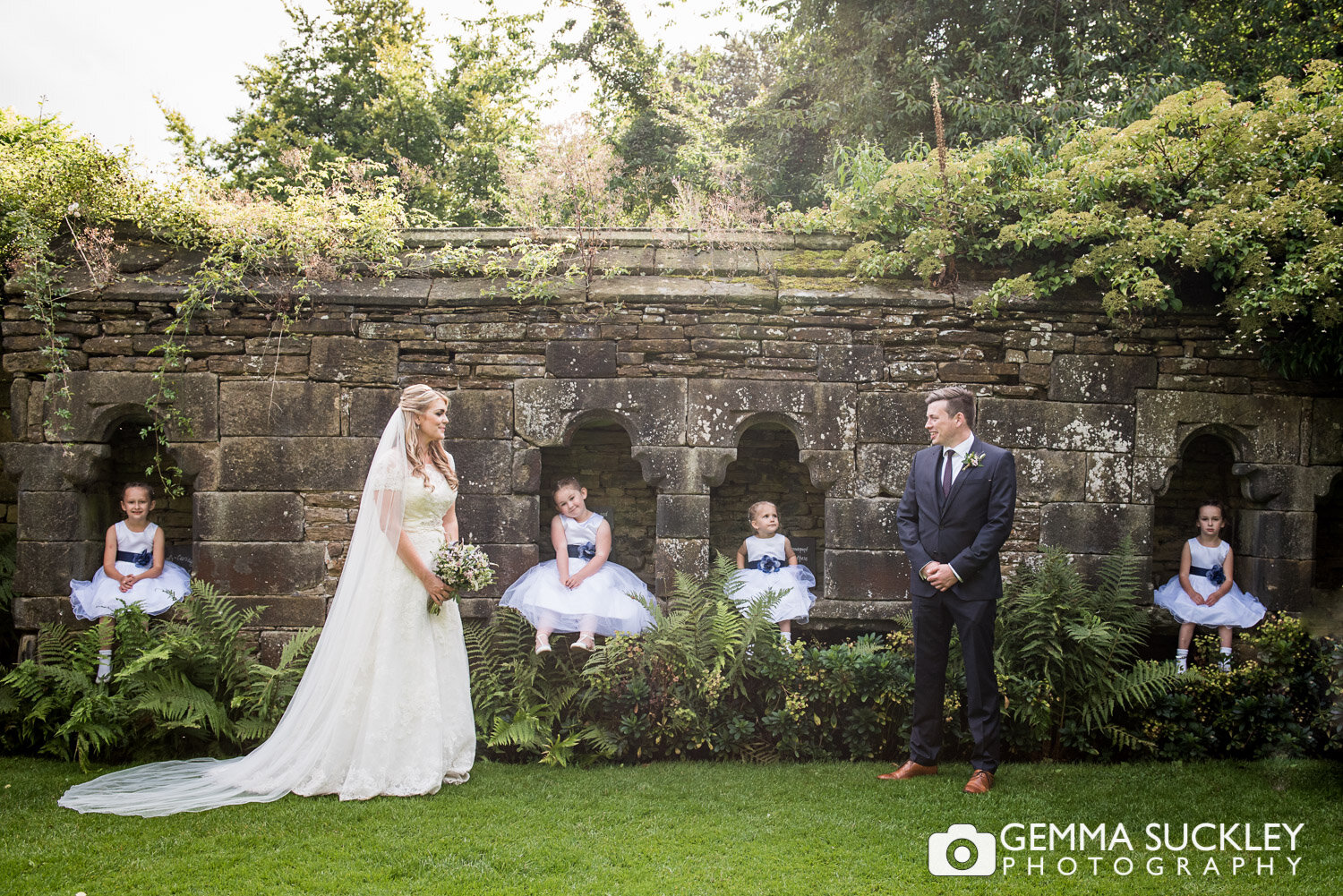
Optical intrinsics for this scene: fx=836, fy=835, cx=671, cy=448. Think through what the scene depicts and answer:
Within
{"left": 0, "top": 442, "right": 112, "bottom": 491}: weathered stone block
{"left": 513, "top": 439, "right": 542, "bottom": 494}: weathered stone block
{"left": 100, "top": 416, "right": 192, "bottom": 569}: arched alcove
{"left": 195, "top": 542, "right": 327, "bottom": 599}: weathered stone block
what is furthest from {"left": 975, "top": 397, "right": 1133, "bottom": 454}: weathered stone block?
{"left": 0, "top": 442, "right": 112, "bottom": 491}: weathered stone block

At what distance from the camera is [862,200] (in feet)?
22.0

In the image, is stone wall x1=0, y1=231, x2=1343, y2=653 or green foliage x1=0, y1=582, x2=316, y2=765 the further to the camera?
stone wall x1=0, y1=231, x2=1343, y2=653

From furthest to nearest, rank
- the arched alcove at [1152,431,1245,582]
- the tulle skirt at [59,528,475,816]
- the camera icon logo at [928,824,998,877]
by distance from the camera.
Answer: the arched alcove at [1152,431,1245,582] → the tulle skirt at [59,528,475,816] → the camera icon logo at [928,824,998,877]

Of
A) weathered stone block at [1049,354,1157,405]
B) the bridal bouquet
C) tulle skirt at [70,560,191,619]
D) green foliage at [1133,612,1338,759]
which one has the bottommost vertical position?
green foliage at [1133,612,1338,759]

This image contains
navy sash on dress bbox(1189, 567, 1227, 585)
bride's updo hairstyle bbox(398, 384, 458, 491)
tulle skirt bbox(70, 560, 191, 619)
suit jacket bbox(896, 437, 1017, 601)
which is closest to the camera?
suit jacket bbox(896, 437, 1017, 601)

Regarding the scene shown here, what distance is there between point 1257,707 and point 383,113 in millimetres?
14564

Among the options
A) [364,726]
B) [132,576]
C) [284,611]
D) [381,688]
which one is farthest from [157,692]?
[381,688]

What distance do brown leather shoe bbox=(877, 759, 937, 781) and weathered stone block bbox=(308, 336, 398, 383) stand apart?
14.1 ft

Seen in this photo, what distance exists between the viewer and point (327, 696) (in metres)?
4.64

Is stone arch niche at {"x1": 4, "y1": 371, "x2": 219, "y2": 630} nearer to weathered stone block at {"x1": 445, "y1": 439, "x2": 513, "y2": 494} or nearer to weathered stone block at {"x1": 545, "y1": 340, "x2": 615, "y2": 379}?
weathered stone block at {"x1": 445, "y1": 439, "x2": 513, "y2": 494}

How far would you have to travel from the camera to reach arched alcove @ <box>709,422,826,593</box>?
24.2 feet

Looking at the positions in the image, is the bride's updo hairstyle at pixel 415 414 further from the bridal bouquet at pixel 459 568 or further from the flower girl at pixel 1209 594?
the flower girl at pixel 1209 594

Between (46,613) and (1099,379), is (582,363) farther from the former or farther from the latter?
(46,613)

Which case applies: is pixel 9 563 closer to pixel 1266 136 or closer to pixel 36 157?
pixel 36 157
